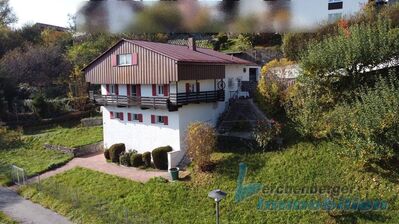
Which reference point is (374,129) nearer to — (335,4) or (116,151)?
(116,151)

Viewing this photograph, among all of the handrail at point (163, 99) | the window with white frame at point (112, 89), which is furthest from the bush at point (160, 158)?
the window with white frame at point (112, 89)

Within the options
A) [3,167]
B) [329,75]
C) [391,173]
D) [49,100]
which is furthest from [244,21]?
[49,100]

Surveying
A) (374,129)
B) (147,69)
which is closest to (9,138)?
(147,69)

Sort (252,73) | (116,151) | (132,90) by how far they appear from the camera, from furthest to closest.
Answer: (252,73)
(132,90)
(116,151)

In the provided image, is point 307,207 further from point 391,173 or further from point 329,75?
point 329,75

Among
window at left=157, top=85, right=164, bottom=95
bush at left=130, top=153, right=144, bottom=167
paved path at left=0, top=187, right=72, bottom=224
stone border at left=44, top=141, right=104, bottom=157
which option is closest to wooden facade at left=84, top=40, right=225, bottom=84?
window at left=157, top=85, right=164, bottom=95

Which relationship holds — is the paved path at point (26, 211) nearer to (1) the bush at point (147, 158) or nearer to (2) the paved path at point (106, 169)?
(2) the paved path at point (106, 169)
